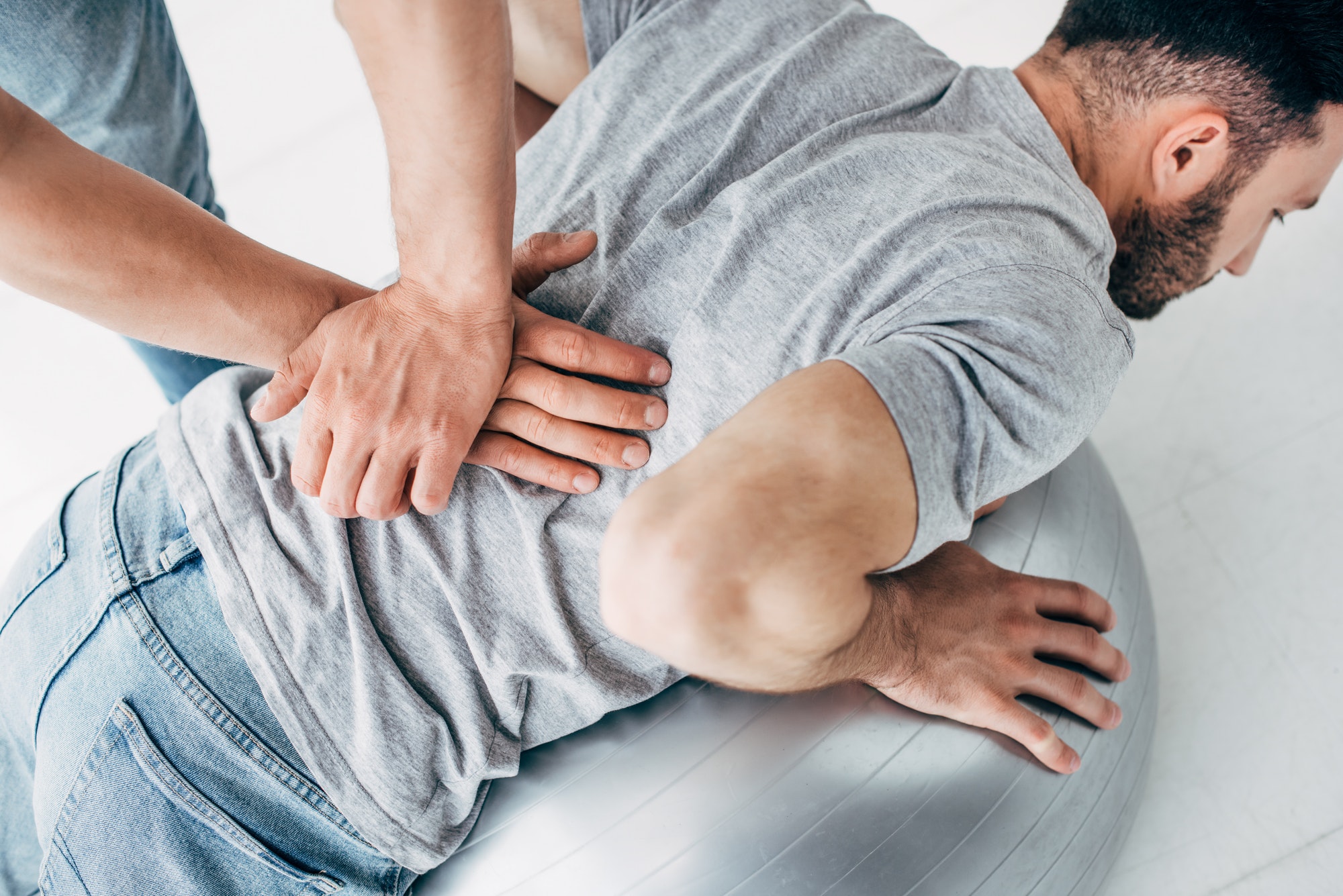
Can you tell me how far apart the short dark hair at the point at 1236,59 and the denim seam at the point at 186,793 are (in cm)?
121

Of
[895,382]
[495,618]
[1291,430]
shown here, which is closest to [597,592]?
[495,618]

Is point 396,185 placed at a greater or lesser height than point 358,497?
greater

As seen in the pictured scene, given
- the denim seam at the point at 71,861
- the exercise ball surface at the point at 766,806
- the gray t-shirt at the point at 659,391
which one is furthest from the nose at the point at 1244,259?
the denim seam at the point at 71,861

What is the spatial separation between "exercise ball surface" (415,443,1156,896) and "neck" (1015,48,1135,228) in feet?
2.05

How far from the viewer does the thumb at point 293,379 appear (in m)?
0.89

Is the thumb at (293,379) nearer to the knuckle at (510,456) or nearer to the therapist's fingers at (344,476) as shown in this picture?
the therapist's fingers at (344,476)

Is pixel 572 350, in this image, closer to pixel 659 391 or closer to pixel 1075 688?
pixel 659 391

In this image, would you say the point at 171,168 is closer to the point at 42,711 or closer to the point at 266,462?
the point at 266,462

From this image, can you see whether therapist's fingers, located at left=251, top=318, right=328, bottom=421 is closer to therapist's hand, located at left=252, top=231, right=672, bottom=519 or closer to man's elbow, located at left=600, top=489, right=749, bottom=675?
therapist's hand, located at left=252, top=231, right=672, bottom=519

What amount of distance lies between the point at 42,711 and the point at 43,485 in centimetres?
117

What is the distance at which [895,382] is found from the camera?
637mm

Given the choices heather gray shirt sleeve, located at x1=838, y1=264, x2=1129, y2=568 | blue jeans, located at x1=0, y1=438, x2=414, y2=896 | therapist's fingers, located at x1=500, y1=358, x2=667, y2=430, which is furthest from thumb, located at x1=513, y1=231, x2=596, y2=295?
blue jeans, located at x1=0, y1=438, x2=414, y2=896

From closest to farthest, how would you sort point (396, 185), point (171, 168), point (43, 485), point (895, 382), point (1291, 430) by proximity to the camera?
1. point (895, 382)
2. point (396, 185)
3. point (171, 168)
4. point (1291, 430)
5. point (43, 485)

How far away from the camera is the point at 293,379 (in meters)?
0.89
